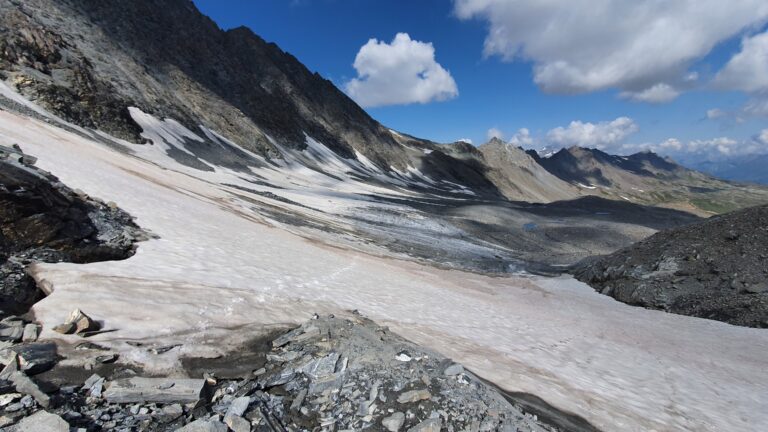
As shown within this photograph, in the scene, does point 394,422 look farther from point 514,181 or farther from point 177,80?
point 514,181

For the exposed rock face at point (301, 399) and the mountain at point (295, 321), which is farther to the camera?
the mountain at point (295, 321)

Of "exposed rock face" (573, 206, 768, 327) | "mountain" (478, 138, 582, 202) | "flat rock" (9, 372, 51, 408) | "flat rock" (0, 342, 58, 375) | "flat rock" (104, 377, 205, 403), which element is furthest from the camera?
"mountain" (478, 138, 582, 202)

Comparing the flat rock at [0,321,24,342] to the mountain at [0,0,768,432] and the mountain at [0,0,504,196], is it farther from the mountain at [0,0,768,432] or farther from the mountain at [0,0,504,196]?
the mountain at [0,0,504,196]

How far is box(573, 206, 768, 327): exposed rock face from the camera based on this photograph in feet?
67.1

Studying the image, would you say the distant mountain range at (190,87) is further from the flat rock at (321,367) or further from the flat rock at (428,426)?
the flat rock at (428,426)

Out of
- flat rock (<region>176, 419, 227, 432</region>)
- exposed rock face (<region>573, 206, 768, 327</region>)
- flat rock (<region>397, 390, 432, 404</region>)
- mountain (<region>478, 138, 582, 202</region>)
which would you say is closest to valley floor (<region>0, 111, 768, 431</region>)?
exposed rock face (<region>573, 206, 768, 327</region>)

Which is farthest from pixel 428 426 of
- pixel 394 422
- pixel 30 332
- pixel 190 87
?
pixel 190 87

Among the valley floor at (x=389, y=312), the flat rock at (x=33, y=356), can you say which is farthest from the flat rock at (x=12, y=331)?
the flat rock at (x=33, y=356)

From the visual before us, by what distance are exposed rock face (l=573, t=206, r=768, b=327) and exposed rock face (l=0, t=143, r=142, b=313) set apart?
2496 cm

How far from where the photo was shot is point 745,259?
22078mm

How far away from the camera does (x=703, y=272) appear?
22.9m

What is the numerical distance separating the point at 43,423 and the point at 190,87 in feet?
254

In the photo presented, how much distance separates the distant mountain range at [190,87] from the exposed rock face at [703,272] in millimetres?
41346

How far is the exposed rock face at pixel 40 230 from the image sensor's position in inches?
336
